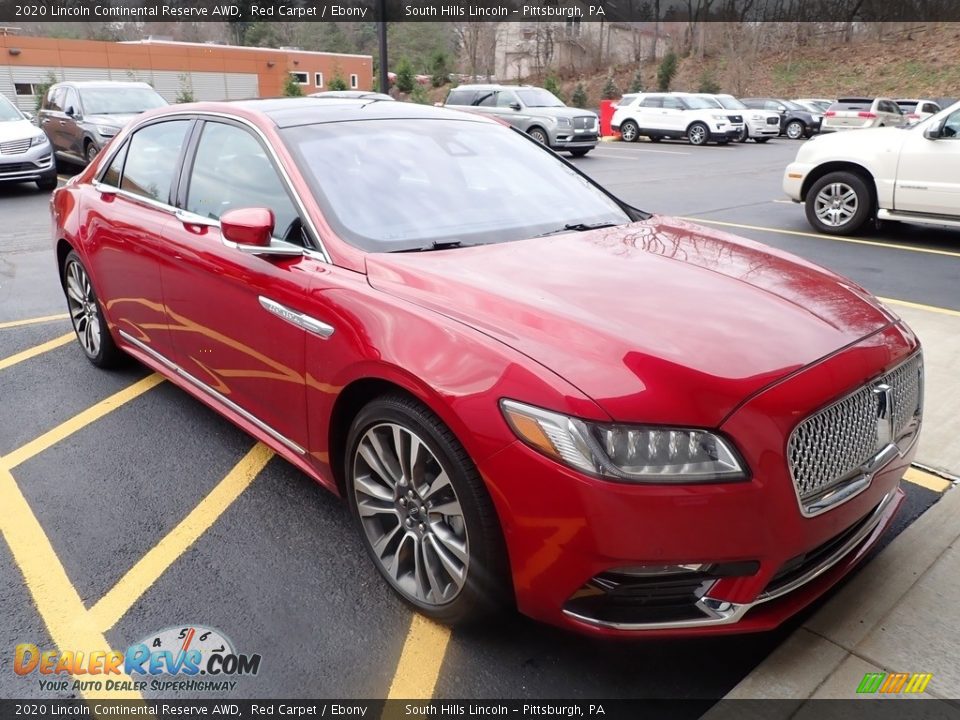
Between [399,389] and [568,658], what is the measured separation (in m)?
1.01

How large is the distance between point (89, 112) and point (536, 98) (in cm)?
1085

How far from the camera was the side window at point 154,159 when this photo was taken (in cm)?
386

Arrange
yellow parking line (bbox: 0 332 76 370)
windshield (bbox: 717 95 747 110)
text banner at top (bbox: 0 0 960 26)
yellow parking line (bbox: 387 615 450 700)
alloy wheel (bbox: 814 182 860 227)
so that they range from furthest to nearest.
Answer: text banner at top (bbox: 0 0 960 26), windshield (bbox: 717 95 747 110), alloy wheel (bbox: 814 182 860 227), yellow parking line (bbox: 0 332 76 370), yellow parking line (bbox: 387 615 450 700)

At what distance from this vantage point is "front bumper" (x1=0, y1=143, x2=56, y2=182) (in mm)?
11844

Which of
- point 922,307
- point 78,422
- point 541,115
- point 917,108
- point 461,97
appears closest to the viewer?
point 78,422

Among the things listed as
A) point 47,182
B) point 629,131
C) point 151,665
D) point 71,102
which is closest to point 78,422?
point 151,665

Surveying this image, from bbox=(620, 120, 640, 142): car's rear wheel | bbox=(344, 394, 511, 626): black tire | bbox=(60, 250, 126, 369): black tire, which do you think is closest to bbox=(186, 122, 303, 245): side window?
bbox=(344, 394, 511, 626): black tire

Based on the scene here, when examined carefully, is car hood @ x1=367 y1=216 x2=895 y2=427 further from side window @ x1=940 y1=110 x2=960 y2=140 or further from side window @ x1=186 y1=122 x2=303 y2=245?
side window @ x1=940 y1=110 x2=960 y2=140

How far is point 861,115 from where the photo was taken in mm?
24828

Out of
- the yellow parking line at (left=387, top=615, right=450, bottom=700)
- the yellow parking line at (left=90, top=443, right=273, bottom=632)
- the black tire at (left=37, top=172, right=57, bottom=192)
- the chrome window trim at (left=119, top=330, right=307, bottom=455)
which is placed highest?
the black tire at (left=37, top=172, right=57, bottom=192)

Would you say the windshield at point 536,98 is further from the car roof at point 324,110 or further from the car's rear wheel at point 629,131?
the car roof at point 324,110

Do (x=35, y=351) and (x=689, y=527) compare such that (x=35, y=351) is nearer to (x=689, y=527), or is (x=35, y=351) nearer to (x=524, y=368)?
(x=524, y=368)

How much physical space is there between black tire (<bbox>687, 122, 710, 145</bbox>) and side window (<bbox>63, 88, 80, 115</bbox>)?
58.7 ft

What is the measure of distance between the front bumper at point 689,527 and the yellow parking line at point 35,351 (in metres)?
4.24
